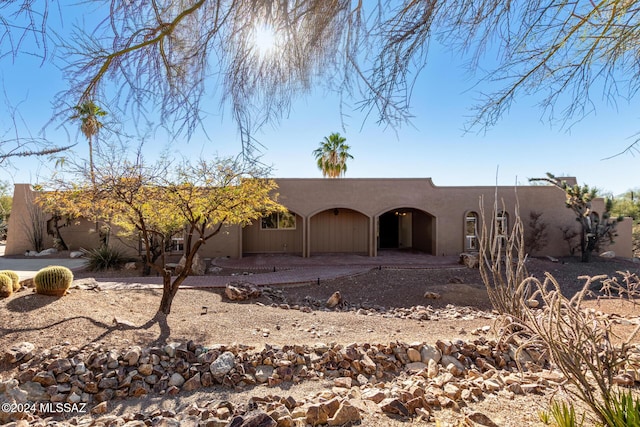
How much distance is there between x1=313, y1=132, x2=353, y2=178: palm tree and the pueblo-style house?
27.1 ft

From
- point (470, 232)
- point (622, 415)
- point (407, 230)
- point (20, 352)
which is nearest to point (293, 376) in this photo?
point (622, 415)

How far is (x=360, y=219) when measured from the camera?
17.9 meters

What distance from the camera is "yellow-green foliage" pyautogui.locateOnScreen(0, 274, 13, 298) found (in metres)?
6.22

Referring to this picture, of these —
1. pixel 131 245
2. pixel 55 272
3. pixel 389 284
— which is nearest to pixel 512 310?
pixel 389 284

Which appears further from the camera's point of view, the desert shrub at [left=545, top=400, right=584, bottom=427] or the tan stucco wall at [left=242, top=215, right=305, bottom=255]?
the tan stucco wall at [left=242, top=215, right=305, bottom=255]

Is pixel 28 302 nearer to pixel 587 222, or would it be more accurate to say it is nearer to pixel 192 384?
pixel 192 384

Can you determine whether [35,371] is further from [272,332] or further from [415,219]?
[415,219]

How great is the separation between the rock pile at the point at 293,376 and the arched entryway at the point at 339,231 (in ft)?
41.1

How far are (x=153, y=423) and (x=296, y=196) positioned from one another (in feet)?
42.6

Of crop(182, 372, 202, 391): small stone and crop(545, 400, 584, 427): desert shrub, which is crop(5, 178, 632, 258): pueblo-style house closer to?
crop(182, 372, 202, 391): small stone

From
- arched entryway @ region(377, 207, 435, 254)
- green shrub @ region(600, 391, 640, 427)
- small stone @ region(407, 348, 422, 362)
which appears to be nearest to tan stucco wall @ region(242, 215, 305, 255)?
arched entryway @ region(377, 207, 435, 254)

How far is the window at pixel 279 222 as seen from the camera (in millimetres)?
17172

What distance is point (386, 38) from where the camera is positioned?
215 centimetres

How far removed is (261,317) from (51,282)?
4.21 metres
